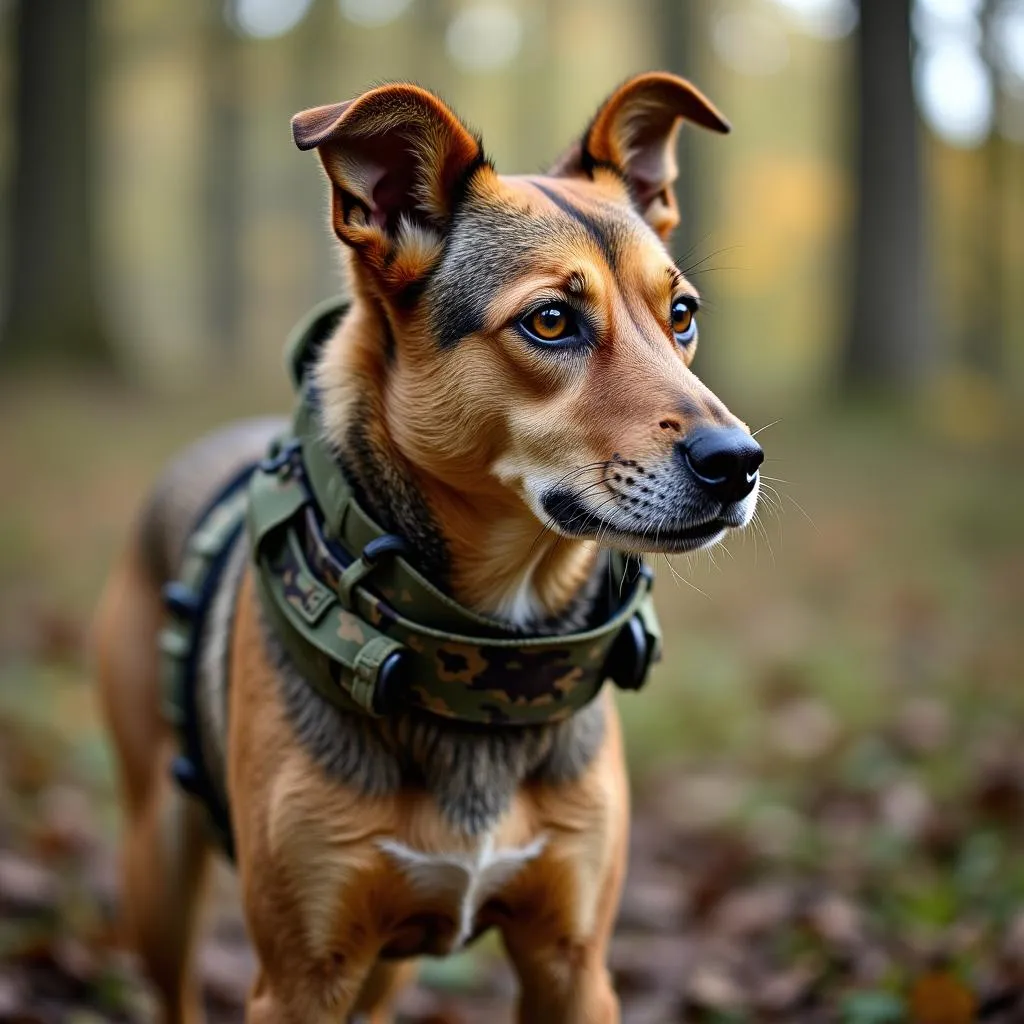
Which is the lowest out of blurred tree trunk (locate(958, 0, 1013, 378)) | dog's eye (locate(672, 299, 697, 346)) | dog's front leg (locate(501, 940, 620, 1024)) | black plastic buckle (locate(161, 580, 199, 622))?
blurred tree trunk (locate(958, 0, 1013, 378))

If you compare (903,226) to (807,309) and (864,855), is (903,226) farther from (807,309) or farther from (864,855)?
(807,309)

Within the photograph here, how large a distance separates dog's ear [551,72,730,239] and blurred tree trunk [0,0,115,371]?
10.8 meters

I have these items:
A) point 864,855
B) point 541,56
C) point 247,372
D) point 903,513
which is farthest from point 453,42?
point 864,855

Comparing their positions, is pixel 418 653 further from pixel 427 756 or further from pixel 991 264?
pixel 991 264

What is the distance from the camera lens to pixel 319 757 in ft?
8.71

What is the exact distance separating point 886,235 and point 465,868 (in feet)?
38.9

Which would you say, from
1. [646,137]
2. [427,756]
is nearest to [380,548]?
[427,756]

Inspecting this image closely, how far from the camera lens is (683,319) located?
292 centimetres

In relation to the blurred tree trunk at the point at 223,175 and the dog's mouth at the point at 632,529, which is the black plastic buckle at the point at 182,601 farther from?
the blurred tree trunk at the point at 223,175

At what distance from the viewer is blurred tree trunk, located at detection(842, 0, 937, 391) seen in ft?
41.7

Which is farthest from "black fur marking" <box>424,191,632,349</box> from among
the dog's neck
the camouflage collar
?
the camouflage collar

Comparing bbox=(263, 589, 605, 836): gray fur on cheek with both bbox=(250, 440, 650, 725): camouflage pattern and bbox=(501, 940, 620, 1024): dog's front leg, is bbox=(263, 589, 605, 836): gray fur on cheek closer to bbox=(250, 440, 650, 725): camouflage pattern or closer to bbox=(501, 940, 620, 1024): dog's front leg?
bbox=(250, 440, 650, 725): camouflage pattern

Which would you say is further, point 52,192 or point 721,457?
point 52,192

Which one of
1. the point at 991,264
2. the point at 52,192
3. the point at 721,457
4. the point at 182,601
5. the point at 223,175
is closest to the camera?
the point at 721,457
